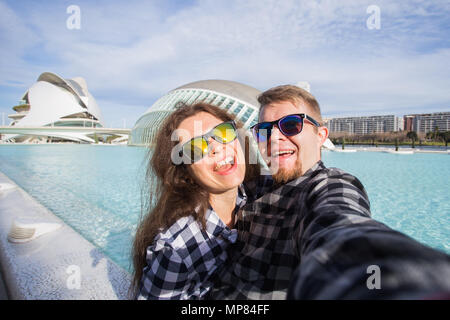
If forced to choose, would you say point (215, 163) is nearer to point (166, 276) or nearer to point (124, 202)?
point (166, 276)

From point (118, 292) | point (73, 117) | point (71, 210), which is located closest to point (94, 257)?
point (118, 292)

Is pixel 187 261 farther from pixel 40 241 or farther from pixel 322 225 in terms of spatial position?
pixel 40 241

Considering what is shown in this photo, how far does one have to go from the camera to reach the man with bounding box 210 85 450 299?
0.42 m

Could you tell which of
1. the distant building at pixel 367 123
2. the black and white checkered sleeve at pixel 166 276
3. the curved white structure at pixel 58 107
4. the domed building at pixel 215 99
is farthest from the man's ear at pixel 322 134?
the distant building at pixel 367 123

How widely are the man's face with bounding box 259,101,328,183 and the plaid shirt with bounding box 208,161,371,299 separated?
0.21 feet

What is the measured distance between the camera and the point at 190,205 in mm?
1431

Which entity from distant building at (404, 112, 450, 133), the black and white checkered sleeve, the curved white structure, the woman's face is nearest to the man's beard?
the woman's face

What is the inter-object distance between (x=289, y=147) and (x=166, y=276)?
33.7 inches

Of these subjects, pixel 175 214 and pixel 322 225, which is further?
pixel 175 214

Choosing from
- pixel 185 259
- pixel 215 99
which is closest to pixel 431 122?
pixel 215 99

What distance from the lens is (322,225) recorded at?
77cm

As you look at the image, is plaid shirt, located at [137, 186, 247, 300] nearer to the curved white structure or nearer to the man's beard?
the man's beard
